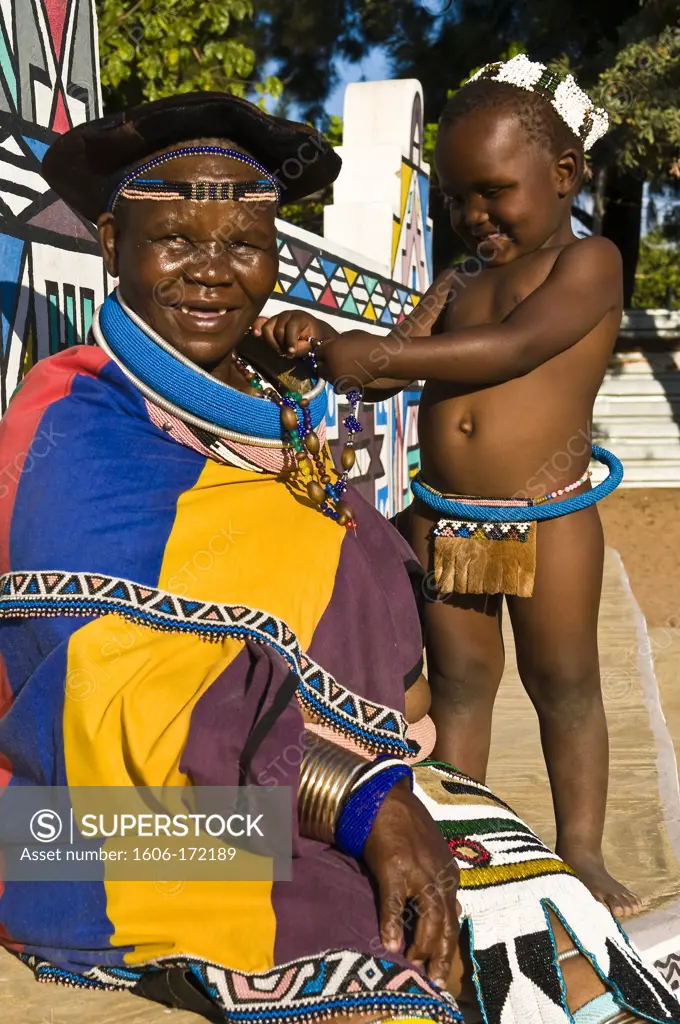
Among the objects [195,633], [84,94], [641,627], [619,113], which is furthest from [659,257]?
[195,633]

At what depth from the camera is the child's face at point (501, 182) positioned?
291 centimetres

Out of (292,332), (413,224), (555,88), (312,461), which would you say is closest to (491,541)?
(312,461)

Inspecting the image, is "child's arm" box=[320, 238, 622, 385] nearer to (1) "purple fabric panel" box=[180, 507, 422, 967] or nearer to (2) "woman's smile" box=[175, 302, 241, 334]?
(2) "woman's smile" box=[175, 302, 241, 334]

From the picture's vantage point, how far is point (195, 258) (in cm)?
229

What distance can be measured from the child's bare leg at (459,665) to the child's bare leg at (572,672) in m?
0.11

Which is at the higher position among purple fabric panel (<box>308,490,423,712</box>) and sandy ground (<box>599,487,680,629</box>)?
purple fabric panel (<box>308,490,423,712</box>)

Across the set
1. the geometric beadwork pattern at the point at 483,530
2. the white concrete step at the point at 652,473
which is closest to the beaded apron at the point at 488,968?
the geometric beadwork pattern at the point at 483,530

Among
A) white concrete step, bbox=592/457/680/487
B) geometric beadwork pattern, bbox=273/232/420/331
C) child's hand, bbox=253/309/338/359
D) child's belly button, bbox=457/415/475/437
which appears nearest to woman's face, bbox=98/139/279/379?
child's hand, bbox=253/309/338/359

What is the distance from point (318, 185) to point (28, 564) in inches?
47.5

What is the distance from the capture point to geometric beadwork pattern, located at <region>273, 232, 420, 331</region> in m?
5.94

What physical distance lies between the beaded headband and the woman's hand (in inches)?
46.4

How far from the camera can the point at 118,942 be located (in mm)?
1947

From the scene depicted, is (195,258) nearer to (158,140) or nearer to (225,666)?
(158,140)

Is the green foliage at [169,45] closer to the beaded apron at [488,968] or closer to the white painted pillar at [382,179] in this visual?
the white painted pillar at [382,179]
